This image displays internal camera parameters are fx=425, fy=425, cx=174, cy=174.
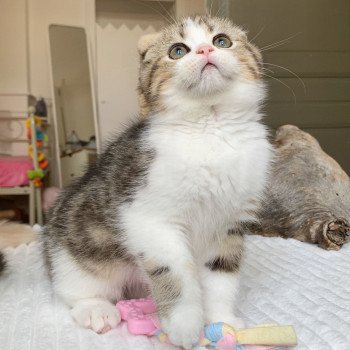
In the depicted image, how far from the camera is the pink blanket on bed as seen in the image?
10.9ft

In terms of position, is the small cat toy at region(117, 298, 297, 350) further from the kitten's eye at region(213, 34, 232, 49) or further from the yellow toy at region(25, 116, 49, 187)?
the yellow toy at region(25, 116, 49, 187)

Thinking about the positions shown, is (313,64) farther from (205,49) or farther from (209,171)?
(209,171)

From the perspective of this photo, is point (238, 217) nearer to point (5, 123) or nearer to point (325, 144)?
point (325, 144)

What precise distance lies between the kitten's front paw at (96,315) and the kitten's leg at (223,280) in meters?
0.21

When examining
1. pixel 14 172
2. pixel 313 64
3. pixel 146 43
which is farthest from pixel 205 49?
pixel 14 172

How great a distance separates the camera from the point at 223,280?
0.96 metres

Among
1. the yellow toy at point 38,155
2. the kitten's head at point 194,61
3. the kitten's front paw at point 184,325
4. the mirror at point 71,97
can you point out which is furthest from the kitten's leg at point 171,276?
the mirror at point 71,97

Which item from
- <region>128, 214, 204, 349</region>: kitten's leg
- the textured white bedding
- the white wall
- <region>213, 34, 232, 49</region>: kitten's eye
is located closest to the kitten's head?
<region>213, 34, 232, 49</region>: kitten's eye

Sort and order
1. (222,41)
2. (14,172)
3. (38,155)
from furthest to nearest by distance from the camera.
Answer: (38,155) → (14,172) → (222,41)

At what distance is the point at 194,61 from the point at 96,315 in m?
0.59

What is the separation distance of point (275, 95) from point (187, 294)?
6.32ft

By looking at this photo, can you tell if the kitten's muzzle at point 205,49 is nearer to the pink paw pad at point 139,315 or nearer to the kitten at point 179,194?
the kitten at point 179,194

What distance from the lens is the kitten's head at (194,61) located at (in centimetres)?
90

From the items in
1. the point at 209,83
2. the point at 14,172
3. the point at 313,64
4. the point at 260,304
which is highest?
the point at 313,64
